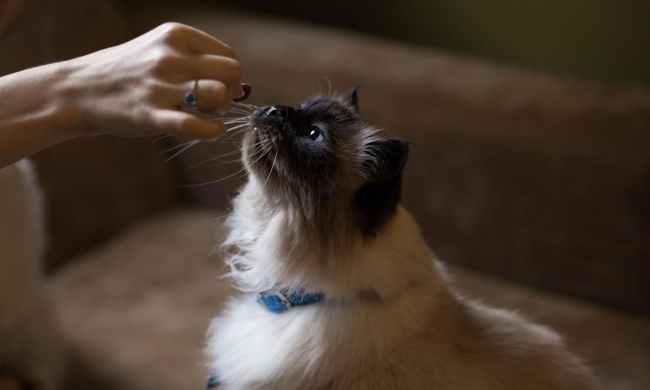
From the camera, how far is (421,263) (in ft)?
3.34

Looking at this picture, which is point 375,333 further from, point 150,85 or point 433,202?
point 433,202

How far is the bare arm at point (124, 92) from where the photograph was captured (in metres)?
0.71

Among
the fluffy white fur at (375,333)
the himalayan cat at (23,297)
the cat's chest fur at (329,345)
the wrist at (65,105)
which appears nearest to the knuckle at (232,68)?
the wrist at (65,105)

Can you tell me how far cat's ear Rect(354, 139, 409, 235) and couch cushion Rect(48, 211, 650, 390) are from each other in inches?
23.3

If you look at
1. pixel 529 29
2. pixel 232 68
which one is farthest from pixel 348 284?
pixel 529 29

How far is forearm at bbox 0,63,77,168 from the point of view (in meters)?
0.77

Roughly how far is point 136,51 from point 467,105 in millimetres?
1019

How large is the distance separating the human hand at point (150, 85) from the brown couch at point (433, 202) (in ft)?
2.27

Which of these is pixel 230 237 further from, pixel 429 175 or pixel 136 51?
pixel 429 175

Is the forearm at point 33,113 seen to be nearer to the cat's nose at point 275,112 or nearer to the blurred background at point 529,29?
the cat's nose at point 275,112

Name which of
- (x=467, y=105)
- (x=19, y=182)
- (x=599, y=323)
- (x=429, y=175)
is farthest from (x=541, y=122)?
(x=19, y=182)

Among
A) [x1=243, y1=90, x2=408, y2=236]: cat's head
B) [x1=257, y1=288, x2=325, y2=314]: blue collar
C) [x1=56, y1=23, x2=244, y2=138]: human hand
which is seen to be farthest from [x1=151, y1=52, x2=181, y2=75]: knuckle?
[x1=257, y1=288, x2=325, y2=314]: blue collar

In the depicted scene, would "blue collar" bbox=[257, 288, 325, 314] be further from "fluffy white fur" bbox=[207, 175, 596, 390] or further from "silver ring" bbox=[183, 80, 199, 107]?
"silver ring" bbox=[183, 80, 199, 107]

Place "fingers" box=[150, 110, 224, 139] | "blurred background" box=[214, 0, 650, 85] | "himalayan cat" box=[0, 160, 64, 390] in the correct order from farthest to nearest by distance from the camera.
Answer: "blurred background" box=[214, 0, 650, 85] < "himalayan cat" box=[0, 160, 64, 390] < "fingers" box=[150, 110, 224, 139]
